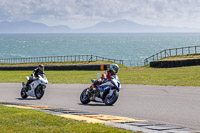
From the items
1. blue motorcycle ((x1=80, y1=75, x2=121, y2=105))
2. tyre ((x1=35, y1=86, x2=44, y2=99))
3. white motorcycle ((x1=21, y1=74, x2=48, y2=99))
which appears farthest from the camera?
tyre ((x1=35, y1=86, x2=44, y2=99))

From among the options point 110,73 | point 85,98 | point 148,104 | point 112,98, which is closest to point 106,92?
point 112,98

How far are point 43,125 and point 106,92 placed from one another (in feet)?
15.8

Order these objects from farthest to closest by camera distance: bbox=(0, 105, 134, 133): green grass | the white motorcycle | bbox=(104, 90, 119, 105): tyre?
1. the white motorcycle
2. bbox=(104, 90, 119, 105): tyre
3. bbox=(0, 105, 134, 133): green grass

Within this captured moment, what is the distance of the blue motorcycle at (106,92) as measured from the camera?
13.0 m

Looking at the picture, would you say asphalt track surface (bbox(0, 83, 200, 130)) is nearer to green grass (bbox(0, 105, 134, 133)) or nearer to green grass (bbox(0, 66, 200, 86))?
green grass (bbox(0, 105, 134, 133))

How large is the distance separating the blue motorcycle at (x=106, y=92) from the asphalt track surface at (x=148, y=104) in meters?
0.23

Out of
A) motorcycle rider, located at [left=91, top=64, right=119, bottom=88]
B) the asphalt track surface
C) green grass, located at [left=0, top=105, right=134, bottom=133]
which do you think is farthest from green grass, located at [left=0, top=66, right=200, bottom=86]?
green grass, located at [left=0, top=105, right=134, bottom=133]

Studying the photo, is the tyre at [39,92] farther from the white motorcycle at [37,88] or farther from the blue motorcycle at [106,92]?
the blue motorcycle at [106,92]

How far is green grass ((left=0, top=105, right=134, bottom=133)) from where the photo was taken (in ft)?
26.6

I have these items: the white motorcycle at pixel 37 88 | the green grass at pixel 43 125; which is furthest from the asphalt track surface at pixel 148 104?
the green grass at pixel 43 125

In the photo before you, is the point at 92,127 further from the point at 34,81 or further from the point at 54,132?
the point at 34,81

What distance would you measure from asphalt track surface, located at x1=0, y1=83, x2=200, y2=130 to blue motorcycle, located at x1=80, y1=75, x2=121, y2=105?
228mm

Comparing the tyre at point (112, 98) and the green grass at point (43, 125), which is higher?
the tyre at point (112, 98)

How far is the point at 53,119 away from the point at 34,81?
23.6 feet
